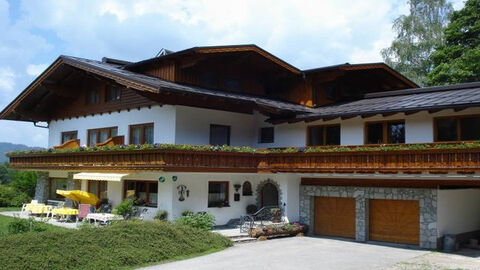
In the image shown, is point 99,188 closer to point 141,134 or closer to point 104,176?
point 141,134

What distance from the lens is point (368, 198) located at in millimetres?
21266

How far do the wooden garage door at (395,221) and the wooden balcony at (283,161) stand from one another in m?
2.36

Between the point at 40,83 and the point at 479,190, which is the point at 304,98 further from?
the point at 40,83

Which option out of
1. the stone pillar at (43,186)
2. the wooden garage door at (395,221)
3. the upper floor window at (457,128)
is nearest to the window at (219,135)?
the wooden garage door at (395,221)

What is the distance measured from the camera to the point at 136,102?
24.8 metres

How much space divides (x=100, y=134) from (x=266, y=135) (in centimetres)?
948

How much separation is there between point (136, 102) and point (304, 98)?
9058 millimetres

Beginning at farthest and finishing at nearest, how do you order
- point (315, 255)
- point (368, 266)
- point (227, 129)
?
point (227, 129) < point (315, 255) < point (368, 266)

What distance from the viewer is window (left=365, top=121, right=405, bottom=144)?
20.9m

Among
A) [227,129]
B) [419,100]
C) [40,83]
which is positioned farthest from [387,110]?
[40,83]

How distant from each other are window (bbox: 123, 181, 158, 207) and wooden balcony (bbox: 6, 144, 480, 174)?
1633 millimetres

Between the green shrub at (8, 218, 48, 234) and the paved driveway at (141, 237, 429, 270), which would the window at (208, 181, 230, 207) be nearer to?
the paved driveway at (141, 237, 429, 270)

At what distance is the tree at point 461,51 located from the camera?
3347cm

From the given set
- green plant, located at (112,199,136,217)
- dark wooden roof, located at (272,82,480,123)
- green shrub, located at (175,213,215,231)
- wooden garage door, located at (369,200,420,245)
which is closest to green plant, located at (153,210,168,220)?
green shrub, located at (175,213,215,231)
